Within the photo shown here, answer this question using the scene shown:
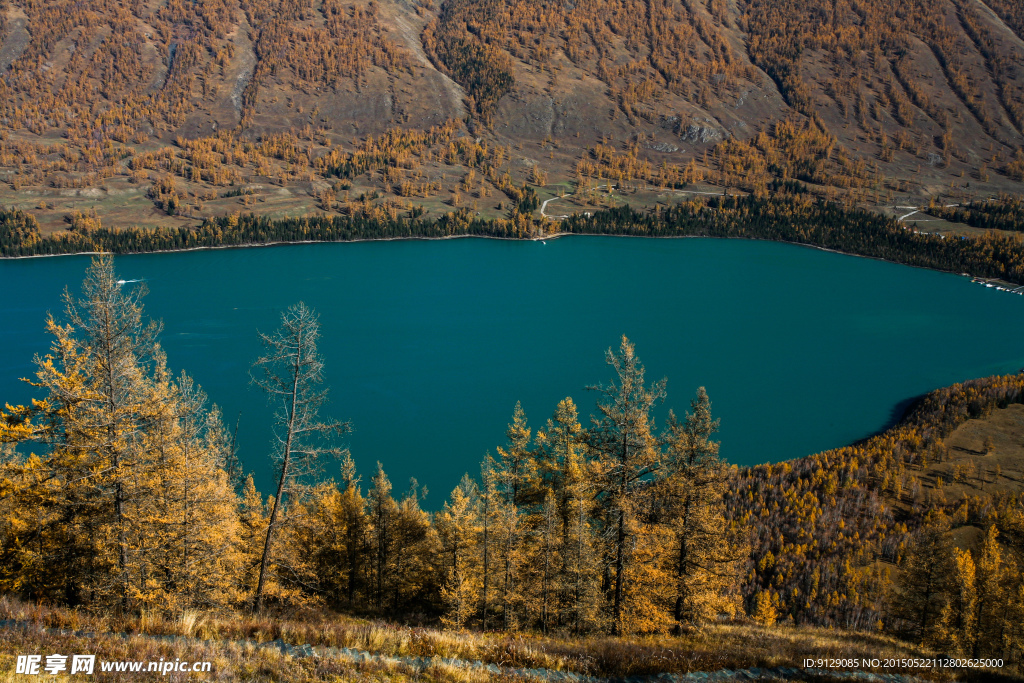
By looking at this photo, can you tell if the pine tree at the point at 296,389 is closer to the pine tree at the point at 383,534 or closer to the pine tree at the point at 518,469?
the pine tree at the point at 518,469

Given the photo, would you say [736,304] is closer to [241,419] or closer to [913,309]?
[913,309]

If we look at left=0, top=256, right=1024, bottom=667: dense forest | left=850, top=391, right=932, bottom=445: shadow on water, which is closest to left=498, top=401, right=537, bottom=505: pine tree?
left=0, top=256, right=1024, bottom=667: dense forest

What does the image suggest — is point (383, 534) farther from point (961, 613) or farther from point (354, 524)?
point (961, 613)

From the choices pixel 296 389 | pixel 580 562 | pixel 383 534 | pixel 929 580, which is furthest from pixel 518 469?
pixel 929 580

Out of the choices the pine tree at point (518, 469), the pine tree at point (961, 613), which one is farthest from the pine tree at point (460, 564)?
the pine tree at point (961, 613)

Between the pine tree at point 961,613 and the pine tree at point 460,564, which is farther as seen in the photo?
the pine tree at point 961,613

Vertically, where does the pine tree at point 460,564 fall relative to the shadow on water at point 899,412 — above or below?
below

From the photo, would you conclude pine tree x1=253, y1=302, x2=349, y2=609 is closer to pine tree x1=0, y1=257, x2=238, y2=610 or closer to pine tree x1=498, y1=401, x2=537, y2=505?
pine tree x1=0, y1=257, x2=238, y2=610
